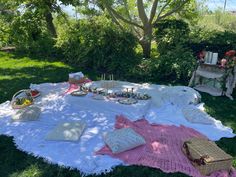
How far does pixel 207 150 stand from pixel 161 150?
718mm

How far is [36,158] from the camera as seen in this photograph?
462 centimetres

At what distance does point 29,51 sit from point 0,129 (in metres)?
7.33

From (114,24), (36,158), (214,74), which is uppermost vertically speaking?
(114,24)

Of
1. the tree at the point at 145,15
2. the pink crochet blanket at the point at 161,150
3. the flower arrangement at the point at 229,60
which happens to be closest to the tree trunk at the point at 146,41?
the tree at the point at 145,15

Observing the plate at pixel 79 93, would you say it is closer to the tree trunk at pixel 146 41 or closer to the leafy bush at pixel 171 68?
the leafy bush at pixel 171 68

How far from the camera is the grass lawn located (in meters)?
4.29

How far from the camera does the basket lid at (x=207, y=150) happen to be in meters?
4.20

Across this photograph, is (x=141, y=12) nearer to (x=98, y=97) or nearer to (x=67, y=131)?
(x=98, y=97)

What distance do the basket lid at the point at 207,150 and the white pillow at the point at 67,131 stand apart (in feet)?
6.14

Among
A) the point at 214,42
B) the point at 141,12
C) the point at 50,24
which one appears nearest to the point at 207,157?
the point at 214,42

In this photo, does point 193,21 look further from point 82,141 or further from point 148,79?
point 82,141

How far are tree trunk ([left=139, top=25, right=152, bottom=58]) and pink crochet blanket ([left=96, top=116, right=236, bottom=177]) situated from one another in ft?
16.6

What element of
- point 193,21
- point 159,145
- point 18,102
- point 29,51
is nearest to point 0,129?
point 18,102

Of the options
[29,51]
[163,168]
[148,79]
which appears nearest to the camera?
[163,168]
